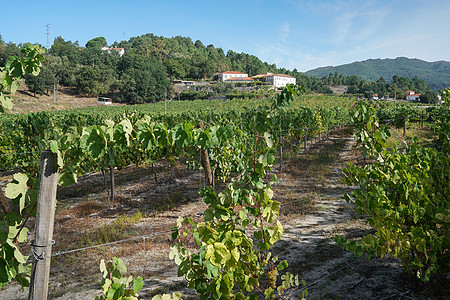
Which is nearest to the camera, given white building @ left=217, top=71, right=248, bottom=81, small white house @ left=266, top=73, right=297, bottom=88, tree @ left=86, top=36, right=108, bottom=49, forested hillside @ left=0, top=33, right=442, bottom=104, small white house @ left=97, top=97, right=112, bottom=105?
small white house @ left=97, top=97, right=112, bottom=105

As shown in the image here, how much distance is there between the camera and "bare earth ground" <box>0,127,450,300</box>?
3990mm

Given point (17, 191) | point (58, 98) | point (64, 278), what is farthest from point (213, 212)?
point (58, 98)

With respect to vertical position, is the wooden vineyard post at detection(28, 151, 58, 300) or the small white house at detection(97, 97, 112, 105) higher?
the small white house at detection(97, 97, 112, 105)

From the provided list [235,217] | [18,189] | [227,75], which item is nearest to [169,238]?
[235,217]

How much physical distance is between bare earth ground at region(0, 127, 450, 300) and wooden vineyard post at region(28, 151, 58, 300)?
7.78 feet

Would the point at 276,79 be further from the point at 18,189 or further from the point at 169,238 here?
the point at 18,189

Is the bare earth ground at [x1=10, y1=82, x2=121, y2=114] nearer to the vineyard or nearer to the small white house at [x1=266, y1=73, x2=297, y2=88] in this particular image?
the vineyard

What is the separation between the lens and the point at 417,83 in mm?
133750

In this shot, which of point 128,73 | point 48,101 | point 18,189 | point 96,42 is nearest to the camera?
point 18,189

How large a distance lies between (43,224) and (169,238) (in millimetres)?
4363

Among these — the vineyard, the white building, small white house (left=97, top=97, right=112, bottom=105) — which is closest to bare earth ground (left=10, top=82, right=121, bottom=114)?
small white house (left=97, top=97, right=112, bottom=105)

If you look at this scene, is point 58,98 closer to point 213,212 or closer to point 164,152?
point 164,152

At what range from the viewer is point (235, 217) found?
2500 mm

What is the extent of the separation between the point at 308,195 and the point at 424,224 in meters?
5.65
